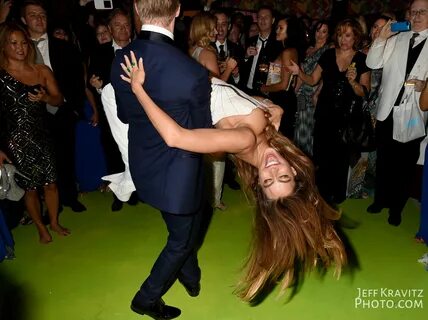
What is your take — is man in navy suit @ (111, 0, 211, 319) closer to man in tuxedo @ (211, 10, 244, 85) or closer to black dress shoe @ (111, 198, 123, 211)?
black dress shoe @ (111, 198, 123, 211)

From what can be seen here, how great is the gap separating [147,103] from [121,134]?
85 cm

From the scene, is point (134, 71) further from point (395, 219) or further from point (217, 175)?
point (395, 219)

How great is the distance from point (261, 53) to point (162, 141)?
7.04 feet

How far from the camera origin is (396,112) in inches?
113

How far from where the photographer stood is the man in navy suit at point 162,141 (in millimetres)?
1635

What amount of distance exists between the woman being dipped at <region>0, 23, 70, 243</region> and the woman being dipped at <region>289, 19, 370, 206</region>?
75.6 inches

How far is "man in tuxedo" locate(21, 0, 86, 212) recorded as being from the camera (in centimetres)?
312

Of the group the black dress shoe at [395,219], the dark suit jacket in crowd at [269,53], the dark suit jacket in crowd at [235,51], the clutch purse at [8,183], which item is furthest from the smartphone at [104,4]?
the black dress shoe at [395,219]

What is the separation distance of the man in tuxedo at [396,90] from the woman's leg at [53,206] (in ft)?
8.03

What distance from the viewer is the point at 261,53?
3.64 metres

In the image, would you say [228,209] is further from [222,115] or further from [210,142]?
[210,142]

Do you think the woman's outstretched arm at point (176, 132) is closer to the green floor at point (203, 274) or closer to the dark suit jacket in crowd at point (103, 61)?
the green floor at point (203, 274)

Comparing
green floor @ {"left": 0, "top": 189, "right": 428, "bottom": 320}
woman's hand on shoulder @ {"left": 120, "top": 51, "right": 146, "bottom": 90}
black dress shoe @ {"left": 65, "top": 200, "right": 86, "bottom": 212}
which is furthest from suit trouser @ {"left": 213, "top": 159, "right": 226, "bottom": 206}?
woman's hand on shoulder @ {"left": 120, "top": 51, "right": 146, "bottom": 90}

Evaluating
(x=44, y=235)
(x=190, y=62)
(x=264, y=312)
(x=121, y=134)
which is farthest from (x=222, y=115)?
(x=44, y=235)
